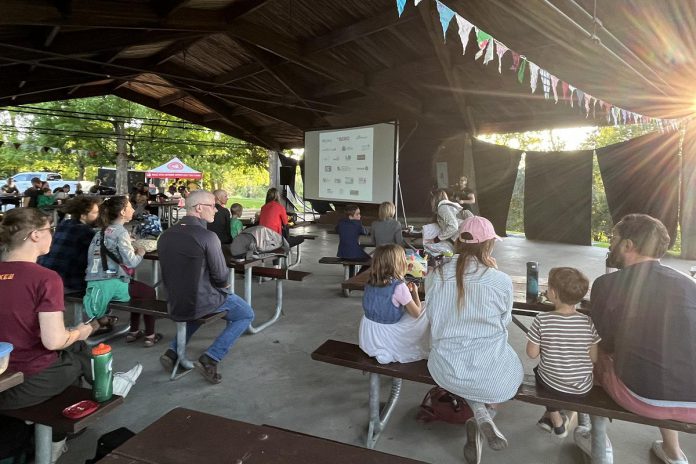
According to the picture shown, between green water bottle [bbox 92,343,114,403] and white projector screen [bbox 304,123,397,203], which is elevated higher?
white projector screen [bbox 304,123,397,203]

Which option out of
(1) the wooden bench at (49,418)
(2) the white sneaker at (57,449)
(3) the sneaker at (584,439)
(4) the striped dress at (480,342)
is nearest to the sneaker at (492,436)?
(4) the striped dress at (480,342)

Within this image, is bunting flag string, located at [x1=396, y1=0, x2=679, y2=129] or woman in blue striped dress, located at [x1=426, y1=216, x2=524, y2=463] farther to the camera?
bunting flag string, located at [x1=396, y1=0, x2=679, y2=129]

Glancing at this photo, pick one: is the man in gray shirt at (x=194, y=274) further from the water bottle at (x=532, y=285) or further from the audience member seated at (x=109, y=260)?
the water bottle at (x=532, y=285)

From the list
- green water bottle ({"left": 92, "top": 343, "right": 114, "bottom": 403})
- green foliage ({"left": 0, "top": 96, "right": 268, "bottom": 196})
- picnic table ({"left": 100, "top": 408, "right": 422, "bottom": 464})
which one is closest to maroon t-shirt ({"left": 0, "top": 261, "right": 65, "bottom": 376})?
green water bottle ({"left": 92, "top": 343, "right": 114, "bottom": 403})

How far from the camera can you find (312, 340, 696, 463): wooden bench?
1799 millimetres

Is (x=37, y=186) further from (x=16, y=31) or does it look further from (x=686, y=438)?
(x=686, y=438)

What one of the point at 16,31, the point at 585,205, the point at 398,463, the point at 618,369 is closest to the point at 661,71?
the point at 585,205

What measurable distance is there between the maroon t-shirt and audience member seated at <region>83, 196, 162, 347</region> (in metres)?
1.43

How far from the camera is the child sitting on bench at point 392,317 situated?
2332 mm

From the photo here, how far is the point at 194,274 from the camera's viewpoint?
2.92 meters

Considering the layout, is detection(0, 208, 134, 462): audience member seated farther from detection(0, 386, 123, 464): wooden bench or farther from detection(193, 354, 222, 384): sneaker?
detection(193, 354, 222, 384): sneaker

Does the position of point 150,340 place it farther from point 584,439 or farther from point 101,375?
point 584,439

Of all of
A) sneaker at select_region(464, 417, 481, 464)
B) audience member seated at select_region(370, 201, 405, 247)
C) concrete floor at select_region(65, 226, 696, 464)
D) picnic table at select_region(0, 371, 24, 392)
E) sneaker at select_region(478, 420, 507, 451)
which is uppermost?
audience member seated at select_region(370, 201, 405, 247)

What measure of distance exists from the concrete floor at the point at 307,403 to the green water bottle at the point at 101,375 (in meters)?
0.67
